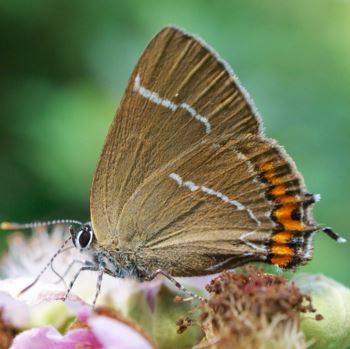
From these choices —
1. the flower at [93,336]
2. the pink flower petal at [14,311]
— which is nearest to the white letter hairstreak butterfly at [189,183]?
the pink flower petal at [14,311]

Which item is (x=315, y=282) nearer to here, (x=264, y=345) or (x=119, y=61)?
(x=264, y=345)

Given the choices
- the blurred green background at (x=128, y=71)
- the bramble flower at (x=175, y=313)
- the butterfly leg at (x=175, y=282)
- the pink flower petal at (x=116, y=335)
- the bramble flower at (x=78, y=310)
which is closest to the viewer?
the pink flower petal at (x=116, y=335)

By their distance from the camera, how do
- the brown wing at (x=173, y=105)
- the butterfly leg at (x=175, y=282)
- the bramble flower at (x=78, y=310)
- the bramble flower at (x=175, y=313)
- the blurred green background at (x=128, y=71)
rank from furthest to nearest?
the blurred green background at (x=128, y=71), the brown wing at (x=173, y=105), the butterfly leg at (x=175, y=282), the bramble flower at (x=78, y=310), the bramble flower at (x=175, y=313)

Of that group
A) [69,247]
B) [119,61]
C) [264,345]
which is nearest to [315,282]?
[264,345]

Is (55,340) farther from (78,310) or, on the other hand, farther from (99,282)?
(99,282)

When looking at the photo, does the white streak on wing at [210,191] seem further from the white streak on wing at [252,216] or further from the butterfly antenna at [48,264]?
the butterfly antenna at [48,264]

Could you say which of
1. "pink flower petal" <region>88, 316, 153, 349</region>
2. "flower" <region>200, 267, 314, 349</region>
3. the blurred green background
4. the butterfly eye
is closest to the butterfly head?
the butterfly eye

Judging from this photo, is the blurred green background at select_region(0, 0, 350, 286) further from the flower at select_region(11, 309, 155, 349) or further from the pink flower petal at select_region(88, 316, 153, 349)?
the pink flower petal at select_region(88, 316, 153, 349)
